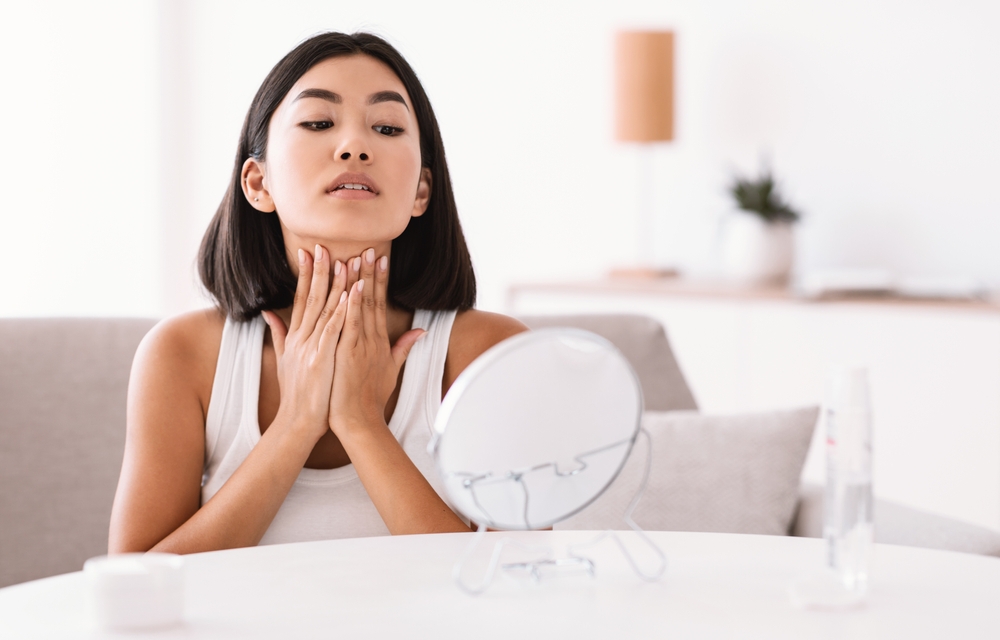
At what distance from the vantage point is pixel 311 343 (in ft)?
4.26

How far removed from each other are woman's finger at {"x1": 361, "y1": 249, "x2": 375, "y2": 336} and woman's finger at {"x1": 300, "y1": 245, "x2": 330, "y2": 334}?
0.05 metres

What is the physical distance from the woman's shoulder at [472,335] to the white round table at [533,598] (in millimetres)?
464

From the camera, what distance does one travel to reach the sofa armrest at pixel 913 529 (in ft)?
5.09

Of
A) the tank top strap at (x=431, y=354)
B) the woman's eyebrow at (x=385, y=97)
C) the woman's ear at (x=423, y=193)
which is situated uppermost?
the woman's eyebrow at (x=385, y=97)

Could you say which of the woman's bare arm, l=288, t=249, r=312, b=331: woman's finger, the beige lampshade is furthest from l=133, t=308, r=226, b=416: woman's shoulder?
the beige lampshade

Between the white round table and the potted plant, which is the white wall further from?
the white round table

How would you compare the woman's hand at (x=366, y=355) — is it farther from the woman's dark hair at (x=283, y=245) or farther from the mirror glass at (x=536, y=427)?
the mirror glass at (x=536, y=427)

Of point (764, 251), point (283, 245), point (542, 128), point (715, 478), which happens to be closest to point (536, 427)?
point (283, 245)

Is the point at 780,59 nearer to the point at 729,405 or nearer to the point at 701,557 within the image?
the point at 729,405

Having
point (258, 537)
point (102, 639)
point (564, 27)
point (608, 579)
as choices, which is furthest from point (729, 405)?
point (102, 639)

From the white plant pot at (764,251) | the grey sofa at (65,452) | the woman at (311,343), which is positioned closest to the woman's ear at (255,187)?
the woman at (311,343)

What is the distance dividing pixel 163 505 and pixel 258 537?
0.12 m

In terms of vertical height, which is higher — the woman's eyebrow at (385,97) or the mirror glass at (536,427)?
the woman's eyebrow at (385,97)

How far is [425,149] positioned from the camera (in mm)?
1440
